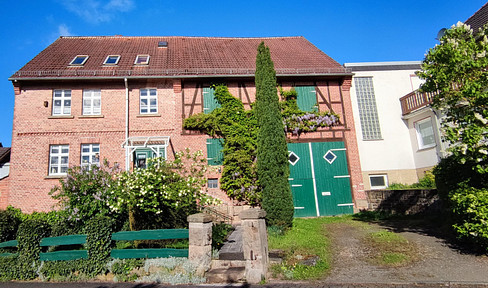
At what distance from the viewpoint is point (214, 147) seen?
13539mm

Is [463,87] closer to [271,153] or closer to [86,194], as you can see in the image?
[271,153]

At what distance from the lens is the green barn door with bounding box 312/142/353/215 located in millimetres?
13406

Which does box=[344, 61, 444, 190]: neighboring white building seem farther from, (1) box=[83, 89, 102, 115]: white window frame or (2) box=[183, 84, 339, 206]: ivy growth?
(1) box=[83, 89, 102, 115]: white window frame

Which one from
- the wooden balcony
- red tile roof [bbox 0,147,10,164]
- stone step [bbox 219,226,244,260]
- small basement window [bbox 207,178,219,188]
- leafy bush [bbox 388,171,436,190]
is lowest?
stone step [bbox 219,226,244,260]

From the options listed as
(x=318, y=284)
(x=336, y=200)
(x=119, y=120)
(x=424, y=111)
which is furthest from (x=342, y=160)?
(x=119, y=120)

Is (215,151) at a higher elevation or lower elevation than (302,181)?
higher

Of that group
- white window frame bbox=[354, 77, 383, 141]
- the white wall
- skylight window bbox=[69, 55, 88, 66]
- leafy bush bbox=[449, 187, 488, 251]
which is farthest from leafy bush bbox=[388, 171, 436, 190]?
skylight window bbox=[69, 55, 88, 66]

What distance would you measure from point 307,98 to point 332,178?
165 inches

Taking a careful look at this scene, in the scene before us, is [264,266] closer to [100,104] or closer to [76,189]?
[76,189]

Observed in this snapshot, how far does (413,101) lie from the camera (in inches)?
623

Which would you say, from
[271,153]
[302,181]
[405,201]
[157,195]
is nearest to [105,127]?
[157,195]

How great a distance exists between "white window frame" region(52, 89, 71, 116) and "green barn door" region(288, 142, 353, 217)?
10.8m

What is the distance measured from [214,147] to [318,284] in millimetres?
9018

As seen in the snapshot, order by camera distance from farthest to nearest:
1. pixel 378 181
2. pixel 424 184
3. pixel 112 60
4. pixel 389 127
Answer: pixel 389 127 < pixel 378 181 < pixel 112 60 < pixel 424 184
